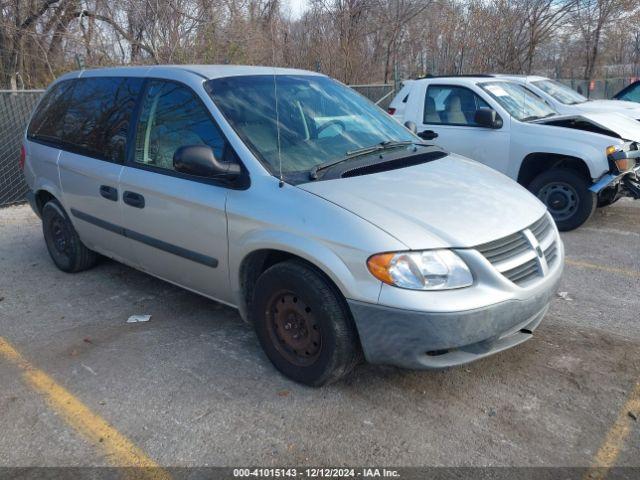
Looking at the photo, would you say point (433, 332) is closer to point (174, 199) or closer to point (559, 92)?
point (174, 199)

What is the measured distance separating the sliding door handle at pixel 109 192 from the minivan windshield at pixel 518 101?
4951 mm

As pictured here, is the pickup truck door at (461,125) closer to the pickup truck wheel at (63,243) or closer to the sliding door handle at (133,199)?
the sliding door handle at (133,199)

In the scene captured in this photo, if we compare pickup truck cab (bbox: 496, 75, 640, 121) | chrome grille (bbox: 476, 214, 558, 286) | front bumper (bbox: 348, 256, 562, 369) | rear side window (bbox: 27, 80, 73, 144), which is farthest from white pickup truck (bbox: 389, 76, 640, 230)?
rear side window (bbox: 27, 80, 73, 144)

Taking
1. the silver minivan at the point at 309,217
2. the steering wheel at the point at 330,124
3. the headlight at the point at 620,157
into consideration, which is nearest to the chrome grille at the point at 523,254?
the silver minivan at the point at 309,217

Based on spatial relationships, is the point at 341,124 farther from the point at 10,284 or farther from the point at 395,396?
the point at 10,284

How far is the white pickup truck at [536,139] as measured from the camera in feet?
20.5

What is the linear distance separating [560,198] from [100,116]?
503 centimetres

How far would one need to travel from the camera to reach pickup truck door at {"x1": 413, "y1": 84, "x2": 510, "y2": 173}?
6992mm

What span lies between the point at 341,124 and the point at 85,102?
233 centimetres

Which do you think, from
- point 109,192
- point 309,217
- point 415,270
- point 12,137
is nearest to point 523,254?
point 415,270

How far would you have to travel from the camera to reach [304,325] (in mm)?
3246

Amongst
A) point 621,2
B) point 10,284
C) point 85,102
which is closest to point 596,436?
point 85,102

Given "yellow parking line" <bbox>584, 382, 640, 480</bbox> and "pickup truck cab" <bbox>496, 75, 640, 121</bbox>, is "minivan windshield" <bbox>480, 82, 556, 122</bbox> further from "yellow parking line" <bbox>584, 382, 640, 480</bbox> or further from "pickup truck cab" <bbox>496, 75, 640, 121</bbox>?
"yellow parking line" <bbox>584, 382, 640, 480</bbox>

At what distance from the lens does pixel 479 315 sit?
9.31ft
